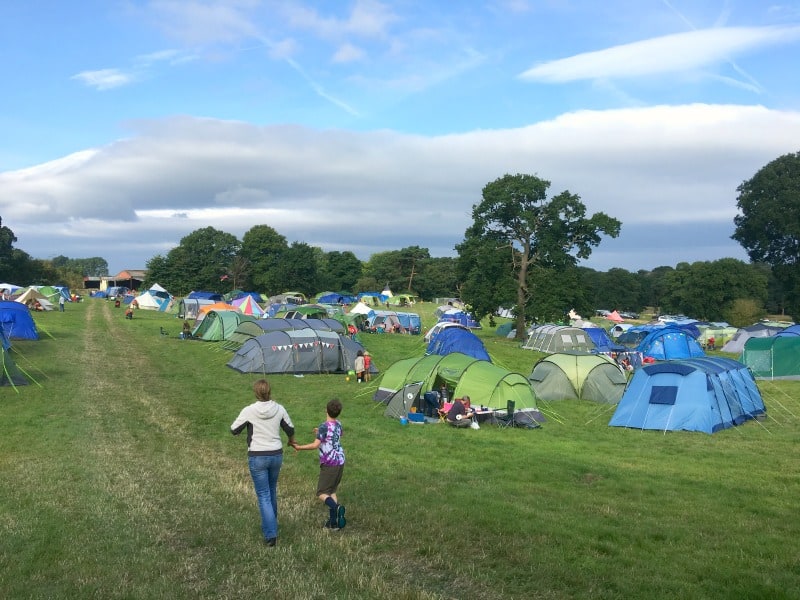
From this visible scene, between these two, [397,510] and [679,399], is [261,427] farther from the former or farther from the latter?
[679,399]

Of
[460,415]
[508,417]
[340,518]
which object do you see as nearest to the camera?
[340,518]

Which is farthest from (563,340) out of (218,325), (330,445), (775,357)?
(330,445)

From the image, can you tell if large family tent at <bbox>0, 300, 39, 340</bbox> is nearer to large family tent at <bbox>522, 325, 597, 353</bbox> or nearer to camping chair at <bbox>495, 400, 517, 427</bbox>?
camping chair at <bbox>495, 400, 517, 427</bbox>

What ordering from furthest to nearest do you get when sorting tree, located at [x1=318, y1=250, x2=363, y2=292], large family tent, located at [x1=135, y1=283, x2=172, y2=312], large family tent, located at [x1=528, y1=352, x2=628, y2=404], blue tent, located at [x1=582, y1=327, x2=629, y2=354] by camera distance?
tree, located at [x1=318, y1=250, x2=363, y2=292]
large family tent, located at [x1=135, y1=283, x2=172, y2=312]
blue tent, located at [x1=582, y1=327, x2=629, y2=354]
large family tent, located at [x1=528, y1=352, x2=628, y2=404]

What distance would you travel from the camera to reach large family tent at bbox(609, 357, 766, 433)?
55.7 feet

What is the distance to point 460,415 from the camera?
1669cm

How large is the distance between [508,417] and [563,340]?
2229 centimetres

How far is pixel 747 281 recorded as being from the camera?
A: 69438 mm

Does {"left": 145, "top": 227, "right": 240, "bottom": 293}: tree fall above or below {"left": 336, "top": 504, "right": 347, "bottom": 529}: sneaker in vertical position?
above

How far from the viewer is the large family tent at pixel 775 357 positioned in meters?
29.0

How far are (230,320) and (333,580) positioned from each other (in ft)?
100

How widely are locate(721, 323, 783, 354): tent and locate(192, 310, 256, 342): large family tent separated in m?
34.0

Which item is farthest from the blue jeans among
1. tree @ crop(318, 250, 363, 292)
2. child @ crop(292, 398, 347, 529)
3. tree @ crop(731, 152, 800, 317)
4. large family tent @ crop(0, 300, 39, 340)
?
tree @ crop(318, 250, 363, 292)

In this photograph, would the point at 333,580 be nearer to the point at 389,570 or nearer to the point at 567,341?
the point at 389,570
